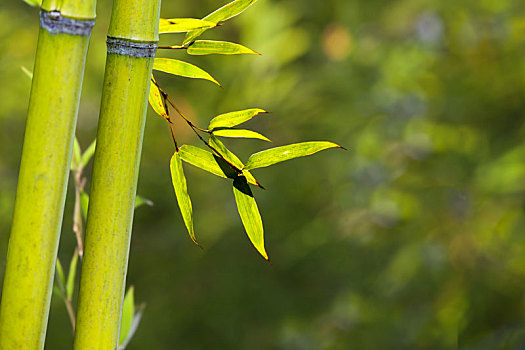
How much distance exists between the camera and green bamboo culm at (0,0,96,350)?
152mm

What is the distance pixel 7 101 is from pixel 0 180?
0.43ft

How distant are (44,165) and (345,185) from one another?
0.76m

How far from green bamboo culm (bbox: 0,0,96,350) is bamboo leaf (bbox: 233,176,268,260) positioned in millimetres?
56

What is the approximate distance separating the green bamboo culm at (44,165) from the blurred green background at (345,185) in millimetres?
658

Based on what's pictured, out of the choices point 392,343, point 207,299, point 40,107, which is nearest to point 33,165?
point 40,107

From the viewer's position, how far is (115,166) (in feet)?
0.54

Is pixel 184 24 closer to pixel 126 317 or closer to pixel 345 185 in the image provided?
pixel 126 317

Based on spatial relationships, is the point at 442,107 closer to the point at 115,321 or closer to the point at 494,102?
the point at 494,102

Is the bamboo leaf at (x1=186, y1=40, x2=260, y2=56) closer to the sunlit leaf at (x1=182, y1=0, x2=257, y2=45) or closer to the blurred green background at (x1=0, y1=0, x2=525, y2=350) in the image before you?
the sunlit leaf at (x1=182, y1=0, x2=257, y2=45)

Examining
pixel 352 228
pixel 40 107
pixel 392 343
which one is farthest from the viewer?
pixel 352 228

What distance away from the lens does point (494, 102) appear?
34.7 inches

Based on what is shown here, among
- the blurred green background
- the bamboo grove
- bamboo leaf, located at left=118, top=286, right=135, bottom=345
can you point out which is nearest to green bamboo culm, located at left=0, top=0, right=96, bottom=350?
the bamboo grove

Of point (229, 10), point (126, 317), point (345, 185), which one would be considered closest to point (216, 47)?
point (229, 10)

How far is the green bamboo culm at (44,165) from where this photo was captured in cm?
15
